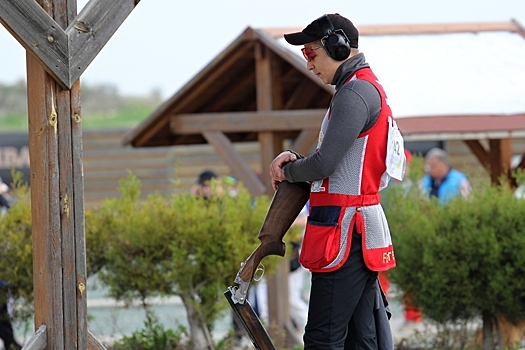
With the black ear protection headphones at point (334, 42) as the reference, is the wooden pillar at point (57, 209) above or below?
below

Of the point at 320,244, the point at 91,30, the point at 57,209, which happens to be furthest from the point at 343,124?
→ the point at 57,209

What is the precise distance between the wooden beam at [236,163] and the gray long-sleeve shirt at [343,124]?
171 inches

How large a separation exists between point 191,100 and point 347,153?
5460 millimetres

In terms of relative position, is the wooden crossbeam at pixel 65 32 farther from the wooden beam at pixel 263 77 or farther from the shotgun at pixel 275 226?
the wooden beam at pixel 263 77

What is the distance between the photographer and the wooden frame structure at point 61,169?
409 centimetres

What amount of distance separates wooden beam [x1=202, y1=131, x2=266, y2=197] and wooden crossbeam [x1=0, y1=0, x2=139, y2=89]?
13.5 ft

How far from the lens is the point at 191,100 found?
360 inches

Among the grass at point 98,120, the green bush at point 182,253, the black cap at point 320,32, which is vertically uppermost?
the grass at point 98,120

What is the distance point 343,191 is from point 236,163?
4.64 m

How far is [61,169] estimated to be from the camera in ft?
13.5

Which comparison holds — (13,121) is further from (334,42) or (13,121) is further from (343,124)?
(343,124)

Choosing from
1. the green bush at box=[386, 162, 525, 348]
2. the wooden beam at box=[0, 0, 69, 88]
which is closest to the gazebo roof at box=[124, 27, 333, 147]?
the green bush at box=[386, 162, 525, 348]

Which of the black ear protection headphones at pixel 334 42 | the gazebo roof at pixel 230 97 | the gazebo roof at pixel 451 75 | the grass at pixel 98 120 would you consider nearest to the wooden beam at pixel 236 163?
the gazebo roof at pixel 230 97

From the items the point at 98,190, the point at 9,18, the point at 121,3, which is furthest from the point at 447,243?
the point at 98,190
